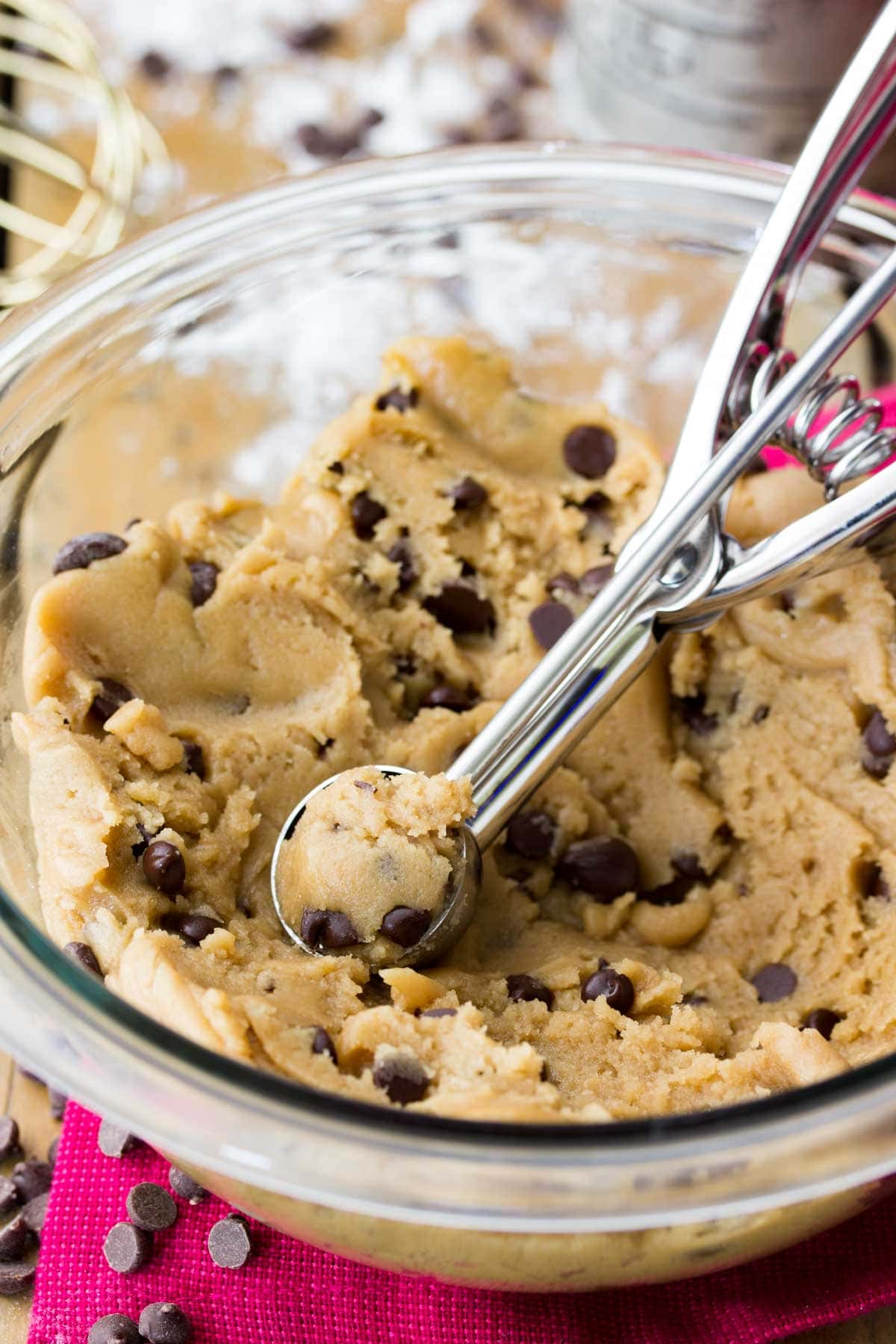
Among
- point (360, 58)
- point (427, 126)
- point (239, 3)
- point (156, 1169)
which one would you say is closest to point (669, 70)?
point (427, 126)

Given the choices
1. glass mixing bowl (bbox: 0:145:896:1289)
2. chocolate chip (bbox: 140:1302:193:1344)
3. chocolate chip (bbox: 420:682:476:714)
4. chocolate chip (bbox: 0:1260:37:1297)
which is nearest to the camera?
glass mixing bowl (bbox: 0:145:896:1289)

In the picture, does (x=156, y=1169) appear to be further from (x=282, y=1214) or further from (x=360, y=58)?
(x=360, y=58)

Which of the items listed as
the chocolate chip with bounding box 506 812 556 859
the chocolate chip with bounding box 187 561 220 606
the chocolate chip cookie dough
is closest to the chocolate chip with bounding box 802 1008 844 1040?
the chocolate chip cookie dough

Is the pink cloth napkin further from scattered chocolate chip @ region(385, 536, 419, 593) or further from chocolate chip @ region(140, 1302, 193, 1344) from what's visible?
scattered chocolate chip @ region(385, 536, 419, 593)

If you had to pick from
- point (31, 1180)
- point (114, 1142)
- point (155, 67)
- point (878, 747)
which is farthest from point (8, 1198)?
point (155, 67)

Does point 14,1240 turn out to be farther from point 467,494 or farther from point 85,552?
point 467,494

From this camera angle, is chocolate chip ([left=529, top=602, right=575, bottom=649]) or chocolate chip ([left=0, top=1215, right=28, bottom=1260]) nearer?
chocolate chip ([left=0, top=1215, right=28, bottom=1260])
